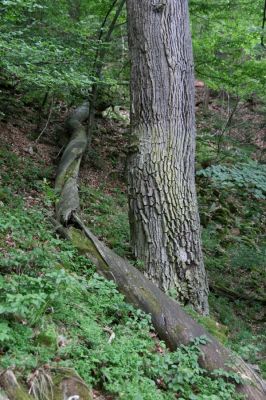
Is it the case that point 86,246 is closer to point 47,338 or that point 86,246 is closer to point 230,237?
point 47,338

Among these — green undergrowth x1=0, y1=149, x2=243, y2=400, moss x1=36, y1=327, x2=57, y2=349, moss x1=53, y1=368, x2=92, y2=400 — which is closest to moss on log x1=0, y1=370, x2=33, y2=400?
green undergrowth x1=0, y1=149, x2=243, y2=400

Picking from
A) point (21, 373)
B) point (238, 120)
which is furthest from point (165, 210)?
point (238, 120)

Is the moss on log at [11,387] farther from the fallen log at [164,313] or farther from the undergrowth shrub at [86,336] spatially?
the fallen log at [164,313]

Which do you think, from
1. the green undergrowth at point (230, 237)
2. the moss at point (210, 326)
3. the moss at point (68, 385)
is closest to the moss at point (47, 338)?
the moss at point (68, 385)

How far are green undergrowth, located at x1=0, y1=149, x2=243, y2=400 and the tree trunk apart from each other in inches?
35.3

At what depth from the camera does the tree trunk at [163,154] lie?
496 cm

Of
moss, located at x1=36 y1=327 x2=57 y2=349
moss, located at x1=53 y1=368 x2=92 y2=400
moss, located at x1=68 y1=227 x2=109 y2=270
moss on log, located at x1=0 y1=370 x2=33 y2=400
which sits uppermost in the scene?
moss on log, located at x1=0 y1=370 x2=33 y2=400

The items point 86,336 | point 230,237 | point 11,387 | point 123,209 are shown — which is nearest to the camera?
point 11,387

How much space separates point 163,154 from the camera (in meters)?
5.06

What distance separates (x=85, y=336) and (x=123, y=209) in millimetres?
5511

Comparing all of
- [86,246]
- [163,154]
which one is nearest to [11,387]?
[86,246]

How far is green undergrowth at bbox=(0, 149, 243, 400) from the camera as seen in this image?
2.89 meters

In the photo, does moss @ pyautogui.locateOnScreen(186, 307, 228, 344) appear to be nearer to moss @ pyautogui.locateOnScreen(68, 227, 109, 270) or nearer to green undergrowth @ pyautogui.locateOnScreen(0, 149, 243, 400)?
green undergrowth @ pyautogui.locateOnScreen(0, 149, 243, 400)

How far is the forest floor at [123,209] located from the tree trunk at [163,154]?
0.52 meters
